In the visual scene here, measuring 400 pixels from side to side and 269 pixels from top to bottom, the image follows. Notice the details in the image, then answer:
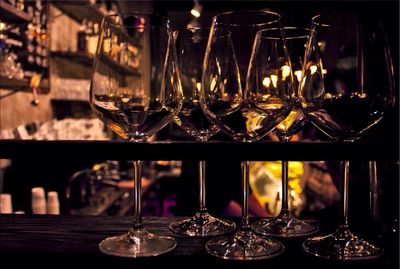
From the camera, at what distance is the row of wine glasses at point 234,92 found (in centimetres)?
60

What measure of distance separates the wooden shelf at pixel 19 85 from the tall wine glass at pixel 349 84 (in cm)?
231

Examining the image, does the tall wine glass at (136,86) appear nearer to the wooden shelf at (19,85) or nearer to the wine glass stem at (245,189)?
the wine glass stem at (245,189)

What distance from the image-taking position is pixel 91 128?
3.49m

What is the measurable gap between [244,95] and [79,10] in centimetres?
371

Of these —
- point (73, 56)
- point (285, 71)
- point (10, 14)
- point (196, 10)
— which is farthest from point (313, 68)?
point (196, 10)

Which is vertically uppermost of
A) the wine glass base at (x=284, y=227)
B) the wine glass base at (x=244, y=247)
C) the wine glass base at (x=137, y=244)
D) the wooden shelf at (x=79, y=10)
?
the wooden shelf at (x=79, y=10)

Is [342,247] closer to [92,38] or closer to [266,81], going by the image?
[266,81]

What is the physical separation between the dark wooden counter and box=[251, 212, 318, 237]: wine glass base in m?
0.04

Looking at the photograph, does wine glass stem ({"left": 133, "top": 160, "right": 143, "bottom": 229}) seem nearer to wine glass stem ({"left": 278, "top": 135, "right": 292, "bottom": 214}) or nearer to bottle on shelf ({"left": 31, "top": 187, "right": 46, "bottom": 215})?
wine glass stem ({"left": 278, "top": 135, "right": 292, "bottom": 214})

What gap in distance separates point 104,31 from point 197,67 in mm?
173

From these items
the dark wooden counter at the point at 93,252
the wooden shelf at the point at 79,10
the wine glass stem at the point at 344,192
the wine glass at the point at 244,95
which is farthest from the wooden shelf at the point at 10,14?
the wine glass stem at the point at 344,192

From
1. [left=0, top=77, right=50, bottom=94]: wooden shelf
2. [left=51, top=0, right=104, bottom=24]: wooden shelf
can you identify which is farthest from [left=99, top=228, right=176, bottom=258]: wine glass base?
[left=51, top=0, right=104, bottom=24]: wooden shelf

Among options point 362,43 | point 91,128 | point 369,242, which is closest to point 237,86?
point 362,43

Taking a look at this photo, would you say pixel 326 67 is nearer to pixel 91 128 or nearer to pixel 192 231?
pixel 192 231
